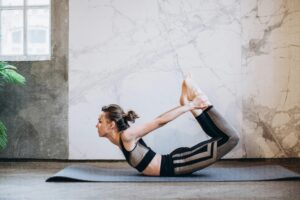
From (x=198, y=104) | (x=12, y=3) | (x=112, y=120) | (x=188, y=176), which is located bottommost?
(x=188, y=176)

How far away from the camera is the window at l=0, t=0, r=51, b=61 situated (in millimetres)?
4348

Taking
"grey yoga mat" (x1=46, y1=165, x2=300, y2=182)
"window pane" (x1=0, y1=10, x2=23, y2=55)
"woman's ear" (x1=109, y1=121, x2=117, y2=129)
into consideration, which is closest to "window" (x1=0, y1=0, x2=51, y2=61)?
"window pane" (x1=0, y1=10, x2=23, y2=55)

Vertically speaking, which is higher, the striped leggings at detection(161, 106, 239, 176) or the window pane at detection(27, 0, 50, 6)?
the window pane at detection(27, 0, 50, 6)

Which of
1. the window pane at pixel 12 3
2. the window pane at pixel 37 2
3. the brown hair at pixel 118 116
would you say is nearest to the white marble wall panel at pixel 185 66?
the window pane at pixel 37 2

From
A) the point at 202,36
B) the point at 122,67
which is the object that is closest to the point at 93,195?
the point at 122,67

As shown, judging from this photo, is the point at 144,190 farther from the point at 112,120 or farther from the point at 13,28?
the point at 13,28

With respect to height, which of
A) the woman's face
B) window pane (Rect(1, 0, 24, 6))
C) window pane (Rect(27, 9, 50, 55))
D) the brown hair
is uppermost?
window pane (Rect(1, 0, 24, 6))

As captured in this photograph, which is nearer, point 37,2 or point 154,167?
point 154,167

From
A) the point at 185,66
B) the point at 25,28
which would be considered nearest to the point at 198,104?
the point at 185,66

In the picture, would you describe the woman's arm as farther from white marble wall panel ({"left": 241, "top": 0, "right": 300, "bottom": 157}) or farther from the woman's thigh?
white marble wall panel ({"left": 241, "top": 0, "right": 300, "bottom": 157})

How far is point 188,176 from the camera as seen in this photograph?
10.4 ft

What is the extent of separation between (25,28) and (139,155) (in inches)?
78.7

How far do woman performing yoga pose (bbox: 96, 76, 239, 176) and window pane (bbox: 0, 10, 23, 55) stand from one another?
1669 millimetres

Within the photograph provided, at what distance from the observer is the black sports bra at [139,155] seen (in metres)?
3.07
